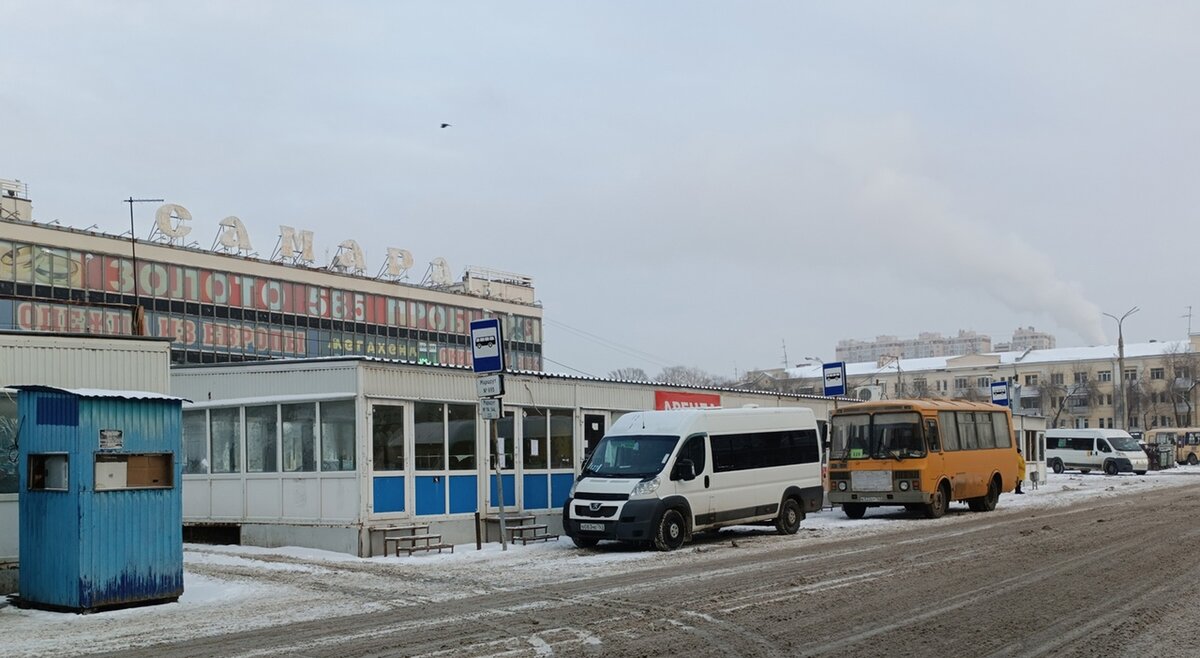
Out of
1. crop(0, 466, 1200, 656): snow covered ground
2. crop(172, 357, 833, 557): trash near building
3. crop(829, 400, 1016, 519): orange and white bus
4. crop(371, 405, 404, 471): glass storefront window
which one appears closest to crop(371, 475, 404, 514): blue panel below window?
crop(172, 357, 833, 557): trash near building

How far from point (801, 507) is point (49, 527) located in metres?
14.4

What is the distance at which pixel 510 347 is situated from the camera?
106562 mm

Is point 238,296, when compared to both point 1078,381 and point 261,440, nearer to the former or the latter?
point 261,440

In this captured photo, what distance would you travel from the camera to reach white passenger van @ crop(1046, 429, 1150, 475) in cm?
6012

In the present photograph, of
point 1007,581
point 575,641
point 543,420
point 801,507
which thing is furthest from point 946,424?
→ point 575,641

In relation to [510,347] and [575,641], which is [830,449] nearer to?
[575,641]

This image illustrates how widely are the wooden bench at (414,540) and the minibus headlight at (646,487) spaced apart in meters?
3.26

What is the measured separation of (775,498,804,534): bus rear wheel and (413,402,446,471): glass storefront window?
261 inches

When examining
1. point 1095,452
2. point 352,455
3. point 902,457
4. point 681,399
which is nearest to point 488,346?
point 352,455

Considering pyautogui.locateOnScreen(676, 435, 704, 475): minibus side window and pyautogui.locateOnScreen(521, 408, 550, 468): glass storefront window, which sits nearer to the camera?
pyautogui.locateOnScreen(676, 435, 704, 475): minibus side window

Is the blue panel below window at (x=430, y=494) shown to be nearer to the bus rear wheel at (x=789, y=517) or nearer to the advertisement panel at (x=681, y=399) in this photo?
the bus rear wheel at (x=789, y=517)

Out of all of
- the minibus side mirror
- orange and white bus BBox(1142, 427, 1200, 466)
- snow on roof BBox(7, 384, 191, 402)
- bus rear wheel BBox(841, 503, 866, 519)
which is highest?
snow on roof BBox(7, 384, 191, 402)

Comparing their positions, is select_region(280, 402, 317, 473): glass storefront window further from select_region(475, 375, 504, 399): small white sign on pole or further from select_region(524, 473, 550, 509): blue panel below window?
select_region(524, 473, 550, 509): blue panel below window

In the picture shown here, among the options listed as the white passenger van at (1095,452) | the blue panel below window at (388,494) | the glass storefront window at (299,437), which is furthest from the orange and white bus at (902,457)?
the white passenger van at (1095,452)
